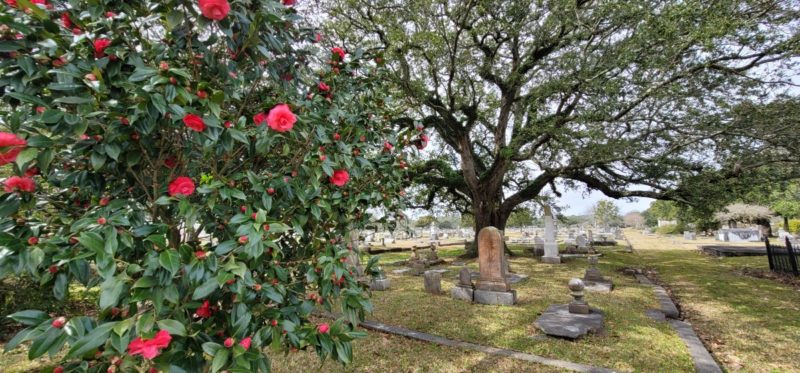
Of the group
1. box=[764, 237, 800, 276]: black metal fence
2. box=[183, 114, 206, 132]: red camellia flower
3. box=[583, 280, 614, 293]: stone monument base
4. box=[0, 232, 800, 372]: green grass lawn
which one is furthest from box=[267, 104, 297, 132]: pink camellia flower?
box=[764, 237, 800, 276]: black metal fence

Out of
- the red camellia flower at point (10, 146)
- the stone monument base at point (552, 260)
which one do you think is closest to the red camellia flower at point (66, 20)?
the red camellia flower at point (10, 146)

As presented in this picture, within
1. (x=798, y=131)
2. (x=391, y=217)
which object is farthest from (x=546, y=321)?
(x=798, y=131)

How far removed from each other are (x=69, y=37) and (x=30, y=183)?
0.67 metres

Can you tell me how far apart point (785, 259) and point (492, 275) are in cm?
994

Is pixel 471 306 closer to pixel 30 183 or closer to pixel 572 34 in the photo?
pixel 30 183

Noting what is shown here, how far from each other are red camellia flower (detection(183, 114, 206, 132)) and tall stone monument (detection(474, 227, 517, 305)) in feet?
21.1

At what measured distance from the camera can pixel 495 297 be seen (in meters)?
6.70

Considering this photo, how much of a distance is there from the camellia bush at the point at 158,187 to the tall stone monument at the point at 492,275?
524 centimetres

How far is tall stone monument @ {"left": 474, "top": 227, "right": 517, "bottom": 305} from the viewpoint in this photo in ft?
22.0

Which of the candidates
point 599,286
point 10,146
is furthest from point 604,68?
point 10,146

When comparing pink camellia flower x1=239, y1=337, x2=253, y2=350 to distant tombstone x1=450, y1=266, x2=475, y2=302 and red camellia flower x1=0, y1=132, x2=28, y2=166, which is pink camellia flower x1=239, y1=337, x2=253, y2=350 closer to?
red camellia flower x1=0, y1=132, x2=28, y2=166

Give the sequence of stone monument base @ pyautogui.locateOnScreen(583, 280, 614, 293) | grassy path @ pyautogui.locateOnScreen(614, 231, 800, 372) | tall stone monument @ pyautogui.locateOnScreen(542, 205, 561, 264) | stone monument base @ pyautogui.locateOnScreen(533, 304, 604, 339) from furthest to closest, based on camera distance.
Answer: tall stone monument @ pyautogui.locateOnScreen(542, 205, 561, 264) → stone monument base @ pyautogui.locateOnScreen(583, 280, 614, 293) → stone monument base @ pyautogui.locateOnScreen(533, 304, 604, 339) → grassy path @ pyautogui.locateOnScreen(614, 231, 800, 372)

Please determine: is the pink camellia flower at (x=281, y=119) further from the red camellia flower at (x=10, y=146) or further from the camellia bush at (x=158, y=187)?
the red camellia flower at (x=10, y=146)

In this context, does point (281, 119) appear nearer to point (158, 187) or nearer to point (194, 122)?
point (194, 122)
